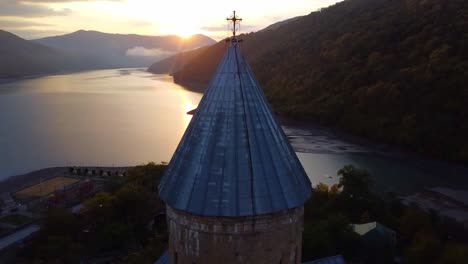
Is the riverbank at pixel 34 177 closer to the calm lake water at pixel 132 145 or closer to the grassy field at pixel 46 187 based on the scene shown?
the grassy field at pixel 46 187

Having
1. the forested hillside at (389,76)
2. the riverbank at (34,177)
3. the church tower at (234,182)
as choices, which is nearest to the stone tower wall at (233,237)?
the church tower at (234,182)

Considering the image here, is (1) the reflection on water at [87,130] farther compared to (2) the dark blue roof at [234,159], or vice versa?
(1) the reflection on water at [87,130]

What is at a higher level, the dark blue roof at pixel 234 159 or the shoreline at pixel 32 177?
the dark blue roof at pixel 234 159

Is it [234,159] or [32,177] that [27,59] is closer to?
[32,177]

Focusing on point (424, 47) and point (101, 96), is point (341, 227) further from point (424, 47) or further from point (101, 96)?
point (101, 96)

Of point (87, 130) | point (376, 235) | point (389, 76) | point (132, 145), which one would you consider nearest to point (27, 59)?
point (87, 130)

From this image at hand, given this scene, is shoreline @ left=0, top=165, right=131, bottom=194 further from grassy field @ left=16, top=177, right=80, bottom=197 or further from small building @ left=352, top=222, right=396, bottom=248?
small building @ left=352, top=222, right=396, bottom=248

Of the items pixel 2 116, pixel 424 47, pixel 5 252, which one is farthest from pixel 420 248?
pixel 2 116
